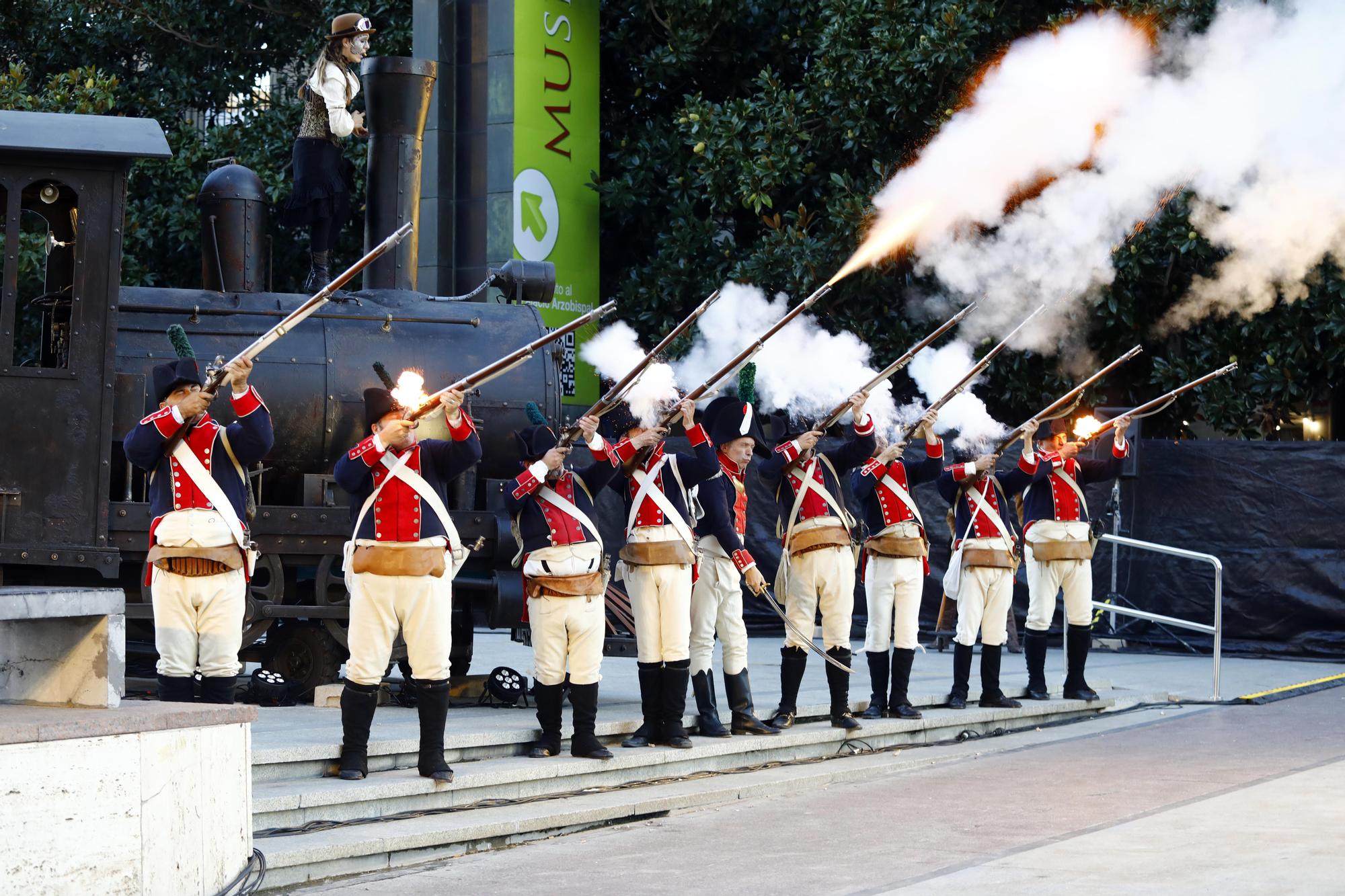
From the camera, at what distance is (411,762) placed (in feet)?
27.0

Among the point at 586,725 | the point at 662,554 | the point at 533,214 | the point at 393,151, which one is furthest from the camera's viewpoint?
the point at 533,214

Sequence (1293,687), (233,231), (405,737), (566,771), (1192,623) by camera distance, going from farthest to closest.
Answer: (1192,623), (1293,687), (233,231), (405,737), (566,771)

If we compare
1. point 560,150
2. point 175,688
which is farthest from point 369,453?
point 560,150

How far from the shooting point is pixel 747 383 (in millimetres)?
9836

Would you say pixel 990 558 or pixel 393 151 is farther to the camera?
pixel 990 558

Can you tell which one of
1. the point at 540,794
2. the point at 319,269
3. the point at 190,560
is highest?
the point at 319,269

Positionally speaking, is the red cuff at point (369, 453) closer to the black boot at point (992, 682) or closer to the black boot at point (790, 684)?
the black boot at point (790, 684)

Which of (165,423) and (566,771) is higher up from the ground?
(165,423)

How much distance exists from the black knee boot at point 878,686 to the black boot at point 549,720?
105 inches

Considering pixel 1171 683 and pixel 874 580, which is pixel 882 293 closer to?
pixel 1171 683

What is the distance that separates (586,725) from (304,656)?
2.49m

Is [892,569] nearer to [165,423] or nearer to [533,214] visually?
[165,423]

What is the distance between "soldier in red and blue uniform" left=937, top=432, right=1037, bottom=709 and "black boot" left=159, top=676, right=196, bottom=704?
17.7 feet

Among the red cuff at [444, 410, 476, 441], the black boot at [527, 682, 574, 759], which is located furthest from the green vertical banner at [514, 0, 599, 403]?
the red cuff at [444, 410, 476, 441]
